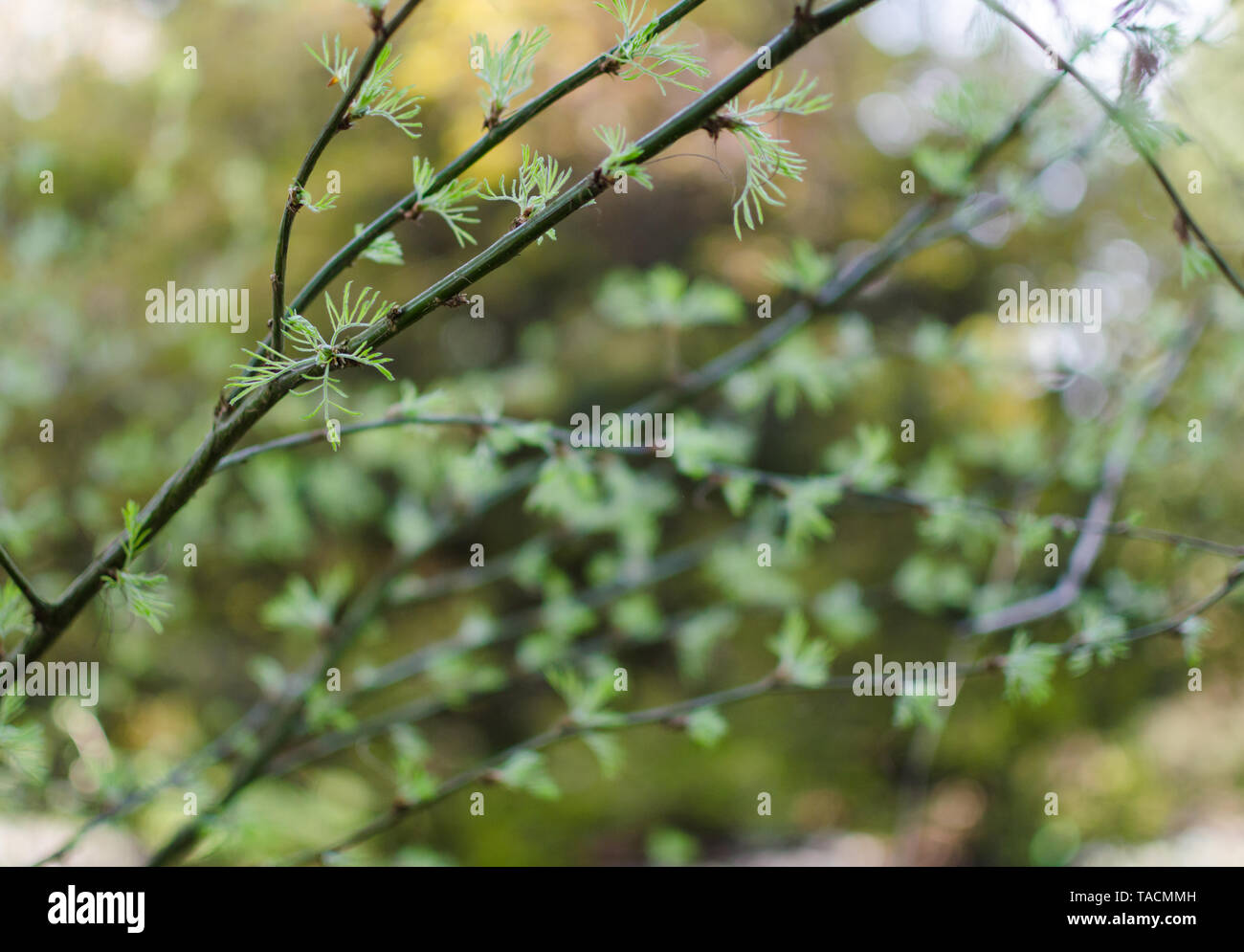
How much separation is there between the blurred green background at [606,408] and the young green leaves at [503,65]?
3.64ft

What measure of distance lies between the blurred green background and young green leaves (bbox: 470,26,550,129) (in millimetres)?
1110

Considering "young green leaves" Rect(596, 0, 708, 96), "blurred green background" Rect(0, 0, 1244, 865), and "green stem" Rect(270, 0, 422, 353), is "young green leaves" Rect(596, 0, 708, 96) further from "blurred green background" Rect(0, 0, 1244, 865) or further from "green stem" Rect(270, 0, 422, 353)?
"blurred green background" Rect(0, 0, 1244, 865)

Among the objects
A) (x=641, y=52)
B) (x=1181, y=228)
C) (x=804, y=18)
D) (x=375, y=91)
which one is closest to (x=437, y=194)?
(x=375, y=91)

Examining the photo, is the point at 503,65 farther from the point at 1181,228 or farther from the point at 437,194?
the point at 1181,228

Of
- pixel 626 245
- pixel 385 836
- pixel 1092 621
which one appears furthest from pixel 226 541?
pixel 1092 621

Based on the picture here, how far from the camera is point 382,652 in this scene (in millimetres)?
3281

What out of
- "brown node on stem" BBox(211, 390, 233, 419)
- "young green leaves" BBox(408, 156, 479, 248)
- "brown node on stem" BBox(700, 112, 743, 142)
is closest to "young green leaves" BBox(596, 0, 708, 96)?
"brown node on stem" BBox(700, 112, 743, 142)

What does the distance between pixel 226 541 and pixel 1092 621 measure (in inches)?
93.2

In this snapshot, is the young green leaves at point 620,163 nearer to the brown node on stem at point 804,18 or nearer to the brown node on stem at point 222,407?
the brown node on stem at point 804,18

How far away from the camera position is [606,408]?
336cm

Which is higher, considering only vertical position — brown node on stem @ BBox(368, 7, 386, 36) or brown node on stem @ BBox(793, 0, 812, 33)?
brown node on stem @ BBox(793, 0, 812, 33)

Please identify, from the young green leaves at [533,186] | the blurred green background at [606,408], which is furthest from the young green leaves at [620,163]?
the blurred green background at [606,408]

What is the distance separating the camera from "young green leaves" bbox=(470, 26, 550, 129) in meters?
0.65
